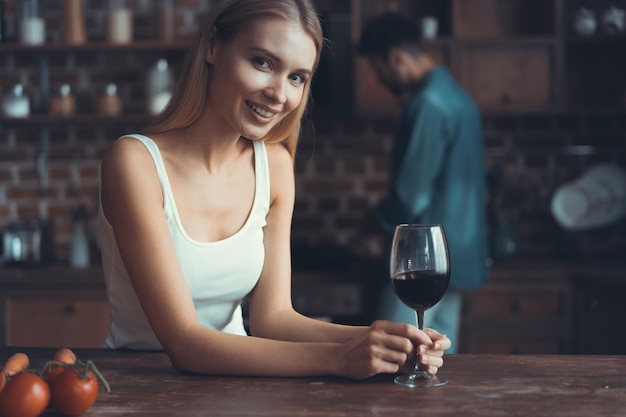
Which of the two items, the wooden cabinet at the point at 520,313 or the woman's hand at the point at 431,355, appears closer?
the woman's hand at the point at 431,355

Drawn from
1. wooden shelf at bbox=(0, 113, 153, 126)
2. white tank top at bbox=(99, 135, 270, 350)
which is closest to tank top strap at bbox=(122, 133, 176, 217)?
white tank top at bbox=(99, 135, 270, 350)

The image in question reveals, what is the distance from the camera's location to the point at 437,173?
269cm

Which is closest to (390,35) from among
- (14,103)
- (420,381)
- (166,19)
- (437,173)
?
(437,173)

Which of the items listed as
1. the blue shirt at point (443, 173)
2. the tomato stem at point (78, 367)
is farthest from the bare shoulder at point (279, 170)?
the blue shirt at point (443, 173)

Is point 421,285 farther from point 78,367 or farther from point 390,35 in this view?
point 390,35

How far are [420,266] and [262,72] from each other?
48 cm

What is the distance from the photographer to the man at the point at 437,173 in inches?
104

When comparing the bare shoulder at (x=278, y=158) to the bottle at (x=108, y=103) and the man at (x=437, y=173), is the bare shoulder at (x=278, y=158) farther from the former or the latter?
the bottle at (x=108, y=103)

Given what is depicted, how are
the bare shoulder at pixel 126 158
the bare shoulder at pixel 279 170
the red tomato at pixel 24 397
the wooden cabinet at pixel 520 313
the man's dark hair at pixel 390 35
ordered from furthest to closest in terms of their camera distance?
the wooden cabinet at pixel 520 313 < the man's dark hair at pixel 390 35 < the bare shoulder at pixel 279 170 < the bare shoulder at pixel 126 158 < the red tomato at pixel 24 397

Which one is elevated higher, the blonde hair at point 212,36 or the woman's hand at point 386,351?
the blonde hair at point 212,36

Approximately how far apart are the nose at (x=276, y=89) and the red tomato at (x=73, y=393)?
624mm

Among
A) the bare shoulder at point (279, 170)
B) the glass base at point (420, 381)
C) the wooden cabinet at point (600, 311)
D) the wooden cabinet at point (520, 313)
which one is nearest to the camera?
the glass base at point (420, 381)

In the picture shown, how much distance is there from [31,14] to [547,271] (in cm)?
246

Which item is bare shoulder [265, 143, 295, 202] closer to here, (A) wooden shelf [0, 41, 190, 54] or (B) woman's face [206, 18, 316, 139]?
(B) woman's face [206, 18, 316, 139]
